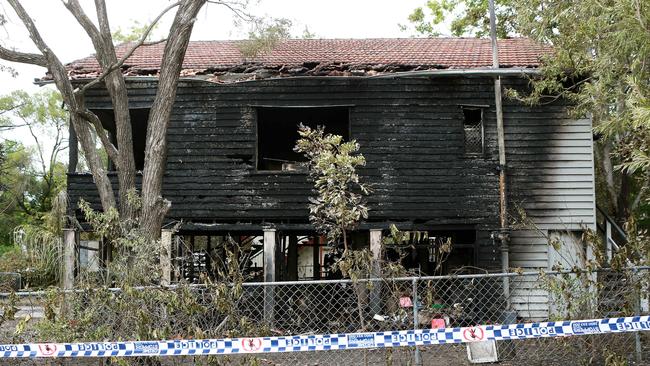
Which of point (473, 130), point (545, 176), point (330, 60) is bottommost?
point (545, 176)

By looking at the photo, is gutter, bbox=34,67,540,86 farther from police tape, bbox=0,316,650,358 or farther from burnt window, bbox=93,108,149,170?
police tape, bbox=0,316,650,358

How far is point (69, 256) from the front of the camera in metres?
13.6

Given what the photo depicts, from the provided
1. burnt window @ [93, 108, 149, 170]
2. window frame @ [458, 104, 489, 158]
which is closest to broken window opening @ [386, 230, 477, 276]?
window frame @ [458, 104, 489, 158]

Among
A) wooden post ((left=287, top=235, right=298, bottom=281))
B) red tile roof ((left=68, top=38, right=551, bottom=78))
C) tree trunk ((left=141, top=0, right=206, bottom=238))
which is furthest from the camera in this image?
wooden post ((left=287, top=235, right=298, bottom=281))

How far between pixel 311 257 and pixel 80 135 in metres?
A: 17.2

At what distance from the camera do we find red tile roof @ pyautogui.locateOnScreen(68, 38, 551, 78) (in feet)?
47.8

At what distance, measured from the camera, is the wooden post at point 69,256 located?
42.4ft

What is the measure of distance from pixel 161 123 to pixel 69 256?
5726 mm

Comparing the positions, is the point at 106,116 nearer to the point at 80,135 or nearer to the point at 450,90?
the point at 80,135

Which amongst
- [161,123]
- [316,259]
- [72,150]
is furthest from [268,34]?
[316,259]

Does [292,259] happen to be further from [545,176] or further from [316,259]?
[545,176]

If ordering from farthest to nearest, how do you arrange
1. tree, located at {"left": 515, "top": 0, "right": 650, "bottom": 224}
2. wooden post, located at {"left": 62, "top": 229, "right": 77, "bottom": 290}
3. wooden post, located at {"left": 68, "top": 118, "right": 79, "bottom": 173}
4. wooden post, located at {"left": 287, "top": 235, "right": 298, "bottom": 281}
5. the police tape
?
wooden post, located at {"left": 287, "top": 235, "right": 298, "bottom": 281} < wooden post, located at {"left": 68, "top": 118, "right": 79, "bottom": 173} < wooden post, located at {"left": 62, "top": 229, "right": 77, "bottom": 290} < tree, located at {"left": 515, "top": 0, "right": 650, "bottom": 224} < the police tape

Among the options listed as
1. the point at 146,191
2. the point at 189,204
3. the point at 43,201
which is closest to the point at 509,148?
the point at 189,204

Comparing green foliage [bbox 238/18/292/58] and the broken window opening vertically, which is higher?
green foliage [bbox 238/18/292/58]
